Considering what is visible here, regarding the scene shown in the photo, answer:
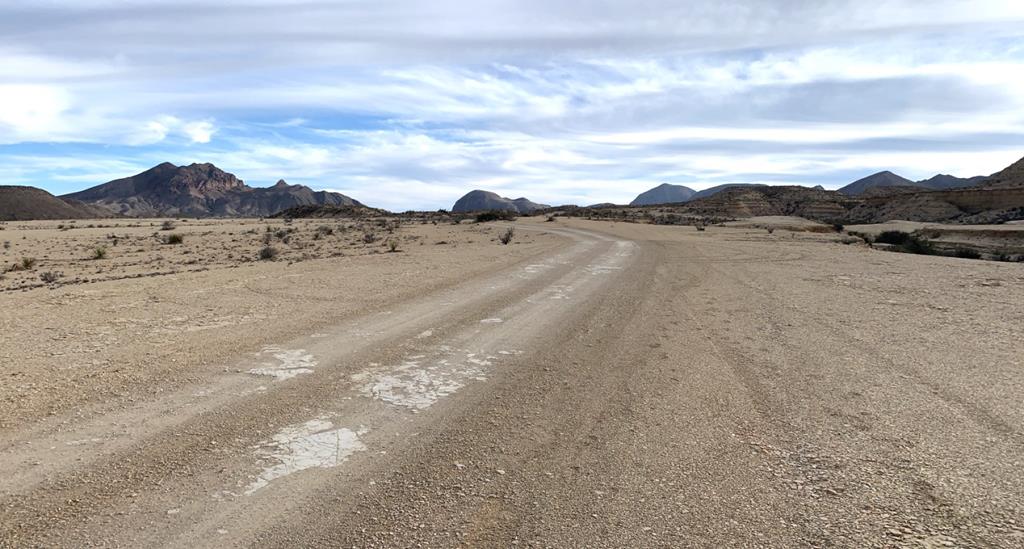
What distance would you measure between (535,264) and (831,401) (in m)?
12.8

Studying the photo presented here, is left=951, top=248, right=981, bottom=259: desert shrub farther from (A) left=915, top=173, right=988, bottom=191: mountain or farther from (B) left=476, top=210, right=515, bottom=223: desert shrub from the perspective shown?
(A) left=915, top=173, right=988, bottom=191: mountain

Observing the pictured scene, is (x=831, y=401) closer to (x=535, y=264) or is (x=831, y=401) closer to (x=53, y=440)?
(x=53, y=440)

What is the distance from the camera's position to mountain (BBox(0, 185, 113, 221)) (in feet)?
353

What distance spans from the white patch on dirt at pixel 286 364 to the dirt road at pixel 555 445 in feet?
0.14

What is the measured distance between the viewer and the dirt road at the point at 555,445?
3.70 meters

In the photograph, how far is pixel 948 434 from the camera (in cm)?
510

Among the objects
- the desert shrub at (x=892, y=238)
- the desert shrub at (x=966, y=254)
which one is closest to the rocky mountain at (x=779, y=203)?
the desert shrub at (x=892, y=238)

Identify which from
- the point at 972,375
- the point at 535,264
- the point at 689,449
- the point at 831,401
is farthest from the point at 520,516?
the point at 535,264

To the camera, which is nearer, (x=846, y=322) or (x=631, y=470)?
(x=631, y=470)

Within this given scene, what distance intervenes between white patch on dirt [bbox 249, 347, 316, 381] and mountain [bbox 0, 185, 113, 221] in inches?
4869

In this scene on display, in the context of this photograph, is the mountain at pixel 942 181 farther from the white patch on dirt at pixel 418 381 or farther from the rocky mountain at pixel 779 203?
the white patch on dirt at pixel 418 381

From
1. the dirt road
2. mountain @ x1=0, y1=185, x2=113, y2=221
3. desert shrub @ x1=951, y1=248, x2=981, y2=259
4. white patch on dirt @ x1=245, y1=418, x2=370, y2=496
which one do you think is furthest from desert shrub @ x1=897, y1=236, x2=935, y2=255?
mountain @ x1=0, y1=185, x2=113, y2=221

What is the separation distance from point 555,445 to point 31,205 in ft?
455

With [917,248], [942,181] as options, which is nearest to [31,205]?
[917,248]
